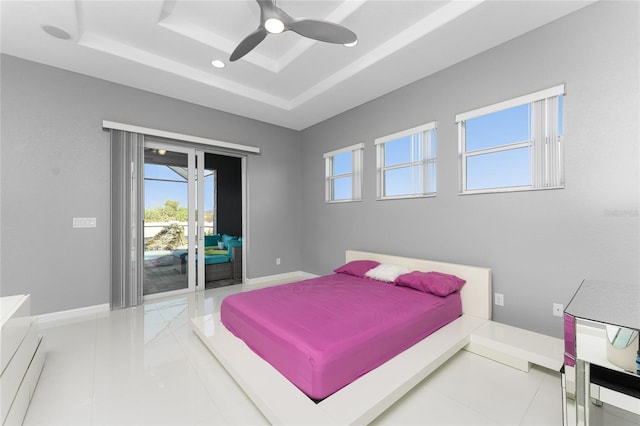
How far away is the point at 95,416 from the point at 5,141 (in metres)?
3.18

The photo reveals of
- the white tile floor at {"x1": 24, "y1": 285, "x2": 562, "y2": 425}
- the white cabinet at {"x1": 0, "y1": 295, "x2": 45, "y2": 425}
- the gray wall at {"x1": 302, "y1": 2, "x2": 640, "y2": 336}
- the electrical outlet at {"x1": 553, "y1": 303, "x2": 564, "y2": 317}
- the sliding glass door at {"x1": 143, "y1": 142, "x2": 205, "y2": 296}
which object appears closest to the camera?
the white cabinet at {"x1": 0, "y1": 295, "x2": 45, "y2": 425}

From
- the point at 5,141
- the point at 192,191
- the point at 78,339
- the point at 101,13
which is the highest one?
the point at 101,13

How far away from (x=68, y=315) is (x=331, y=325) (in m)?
3.41

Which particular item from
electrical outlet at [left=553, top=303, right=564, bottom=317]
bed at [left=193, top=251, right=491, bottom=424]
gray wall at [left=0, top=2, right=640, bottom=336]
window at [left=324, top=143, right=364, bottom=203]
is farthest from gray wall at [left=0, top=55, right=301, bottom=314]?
electrical outlet at [left=553, top=303, right=564, bottom=317]

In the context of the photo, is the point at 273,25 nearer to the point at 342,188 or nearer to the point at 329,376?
the point at 329,376

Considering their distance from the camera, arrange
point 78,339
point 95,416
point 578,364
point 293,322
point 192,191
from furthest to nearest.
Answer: point 192,191 → point 78,339 → point 293,322 → point 95,416 → point 578,364

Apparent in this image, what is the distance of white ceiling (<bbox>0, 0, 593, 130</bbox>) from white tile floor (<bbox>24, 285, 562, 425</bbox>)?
297 centimetres

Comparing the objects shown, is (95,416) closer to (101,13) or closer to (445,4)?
(101,13)

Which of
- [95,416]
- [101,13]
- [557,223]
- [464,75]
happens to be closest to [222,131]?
[101,13]

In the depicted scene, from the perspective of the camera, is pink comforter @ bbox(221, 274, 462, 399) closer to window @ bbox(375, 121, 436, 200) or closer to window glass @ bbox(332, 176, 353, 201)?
window @ bbox(375, 121, 436, 200)

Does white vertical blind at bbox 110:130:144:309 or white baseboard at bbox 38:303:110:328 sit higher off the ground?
white vertical blind at bbox 110:130:144:309

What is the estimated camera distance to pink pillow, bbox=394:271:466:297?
2.63 m

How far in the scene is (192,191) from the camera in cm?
429

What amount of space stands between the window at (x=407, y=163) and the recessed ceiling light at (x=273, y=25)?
2.12 m
